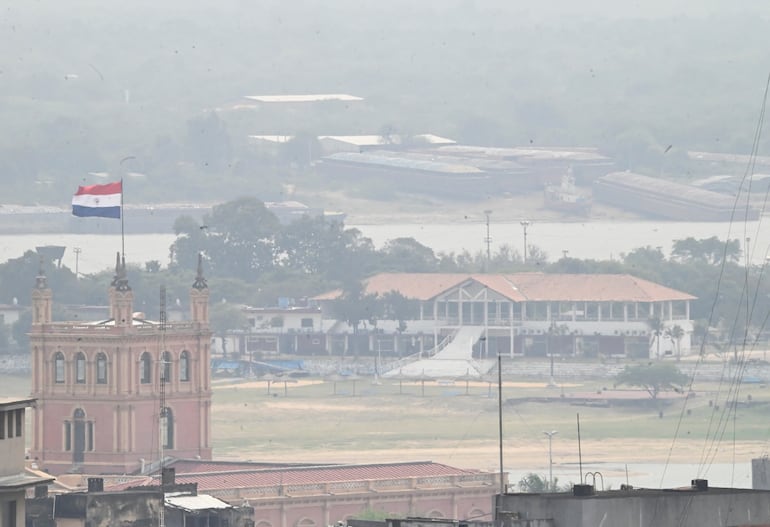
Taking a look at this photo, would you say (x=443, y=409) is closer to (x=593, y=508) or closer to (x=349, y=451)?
(x=349, y=451)

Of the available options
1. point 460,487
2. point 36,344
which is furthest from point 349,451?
point 460,487

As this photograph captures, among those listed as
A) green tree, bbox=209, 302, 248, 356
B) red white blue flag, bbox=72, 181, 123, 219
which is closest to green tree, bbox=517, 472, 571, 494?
red white blue flag, bbox=72, 181, 123, 219

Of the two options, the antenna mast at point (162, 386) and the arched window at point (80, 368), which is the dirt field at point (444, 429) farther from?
the arched window at point (80, 368)

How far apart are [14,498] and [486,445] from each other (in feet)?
371

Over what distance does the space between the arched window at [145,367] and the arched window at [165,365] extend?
0.40 meters

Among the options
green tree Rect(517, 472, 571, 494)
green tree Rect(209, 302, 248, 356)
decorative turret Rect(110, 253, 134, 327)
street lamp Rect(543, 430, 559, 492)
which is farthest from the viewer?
green tree Rect(209, 302, 248, 356)

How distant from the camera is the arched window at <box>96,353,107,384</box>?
387ft

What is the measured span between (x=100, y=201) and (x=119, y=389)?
39.6ft

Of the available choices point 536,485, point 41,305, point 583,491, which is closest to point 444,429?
point 41,305

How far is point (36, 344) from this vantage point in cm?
11819

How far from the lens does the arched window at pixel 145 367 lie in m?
119

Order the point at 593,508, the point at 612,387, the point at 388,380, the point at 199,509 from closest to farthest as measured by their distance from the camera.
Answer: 1. the point at 593,508
2. the point at 199,509
3. the point at 612,387
4. the point at 388,380

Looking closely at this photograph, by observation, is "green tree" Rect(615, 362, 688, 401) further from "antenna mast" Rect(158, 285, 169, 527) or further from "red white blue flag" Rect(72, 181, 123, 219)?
"antenna mast" Rect(158, 285, 169, 527)

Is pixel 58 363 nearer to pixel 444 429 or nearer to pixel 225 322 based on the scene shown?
pixel 444 429
